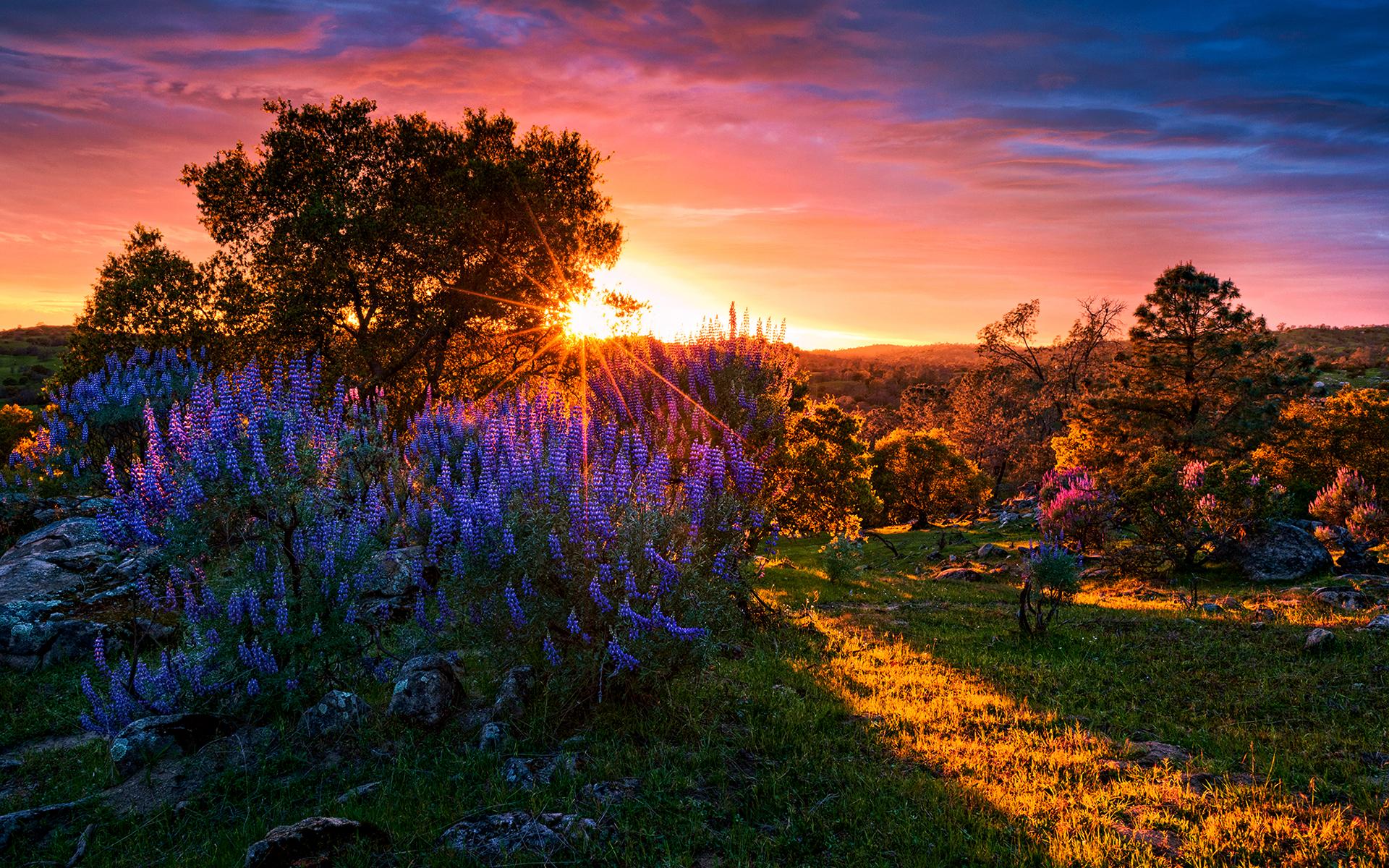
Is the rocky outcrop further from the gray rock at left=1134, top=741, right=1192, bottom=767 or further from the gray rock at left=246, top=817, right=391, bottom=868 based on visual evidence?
the gray rock at left=1134, top=741, right=1192, bottom=767

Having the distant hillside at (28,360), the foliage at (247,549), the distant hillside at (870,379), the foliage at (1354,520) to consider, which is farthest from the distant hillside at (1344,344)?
the distant hillside at (28,360)

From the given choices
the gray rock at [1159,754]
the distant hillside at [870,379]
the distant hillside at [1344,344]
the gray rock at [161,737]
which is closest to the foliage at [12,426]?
the gray rock at [161,737]

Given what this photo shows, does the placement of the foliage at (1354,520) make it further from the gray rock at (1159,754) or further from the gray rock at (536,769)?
the gray rock at (536,769)

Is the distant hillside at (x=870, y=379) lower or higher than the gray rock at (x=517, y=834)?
higher

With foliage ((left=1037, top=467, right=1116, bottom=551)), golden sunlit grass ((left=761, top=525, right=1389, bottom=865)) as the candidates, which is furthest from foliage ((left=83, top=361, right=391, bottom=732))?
foliage ((left=1037, top=467, right=1116, bottom=551))

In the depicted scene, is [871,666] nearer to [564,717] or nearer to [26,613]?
[564,717]

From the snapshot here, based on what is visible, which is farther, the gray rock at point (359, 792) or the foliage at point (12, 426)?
A: the foliage at point (12, 426)

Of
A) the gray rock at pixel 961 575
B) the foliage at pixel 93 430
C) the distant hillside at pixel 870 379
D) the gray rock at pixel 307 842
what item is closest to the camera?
the gray rock at pixel 307 842

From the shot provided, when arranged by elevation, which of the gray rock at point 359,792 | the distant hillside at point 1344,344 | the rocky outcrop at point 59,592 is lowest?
the rocky outcrop at point 59,592

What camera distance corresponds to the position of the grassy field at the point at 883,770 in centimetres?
512

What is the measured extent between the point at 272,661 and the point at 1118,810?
7751 millimetres

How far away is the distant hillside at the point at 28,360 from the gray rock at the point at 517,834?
1275 inches

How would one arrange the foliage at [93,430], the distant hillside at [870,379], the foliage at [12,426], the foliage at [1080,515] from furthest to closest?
the distant hillside at [870,379], the foliage at [12,426], the foliage at [1080,515], the foliage at [93,430]

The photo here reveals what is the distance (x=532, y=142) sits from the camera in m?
28.0
